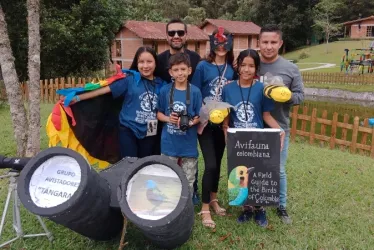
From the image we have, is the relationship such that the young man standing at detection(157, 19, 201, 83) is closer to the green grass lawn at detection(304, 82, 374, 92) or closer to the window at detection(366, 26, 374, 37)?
the green grass lawn at detection(304, 82, 374, 92)

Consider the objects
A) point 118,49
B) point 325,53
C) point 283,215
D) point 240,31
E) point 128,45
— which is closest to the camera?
point 283,215

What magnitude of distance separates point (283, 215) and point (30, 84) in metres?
3.86

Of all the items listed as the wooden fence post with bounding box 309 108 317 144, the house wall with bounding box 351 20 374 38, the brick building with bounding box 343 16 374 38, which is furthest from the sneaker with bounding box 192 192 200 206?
the house wall with bounding box 351 20 374 38

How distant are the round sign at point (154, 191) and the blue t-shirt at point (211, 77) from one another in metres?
1.17

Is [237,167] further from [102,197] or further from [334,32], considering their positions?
[334,32]

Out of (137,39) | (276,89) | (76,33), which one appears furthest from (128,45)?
(276,89)

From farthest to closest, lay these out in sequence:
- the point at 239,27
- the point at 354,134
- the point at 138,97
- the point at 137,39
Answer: the point at 239,27 < the point at 137,39 < the point at 354,134 < the point at 138,97

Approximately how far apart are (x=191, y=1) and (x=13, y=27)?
4381 centimetres

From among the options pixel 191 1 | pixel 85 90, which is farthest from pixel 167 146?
pixel 191 1

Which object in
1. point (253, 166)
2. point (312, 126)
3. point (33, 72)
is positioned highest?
point (33, 72)

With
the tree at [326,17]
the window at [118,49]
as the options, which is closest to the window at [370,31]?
the tree at [326,17]

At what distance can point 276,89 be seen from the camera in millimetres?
2965

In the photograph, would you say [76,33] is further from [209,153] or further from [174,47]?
[209,153]

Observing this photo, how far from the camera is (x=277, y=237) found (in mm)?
3309
